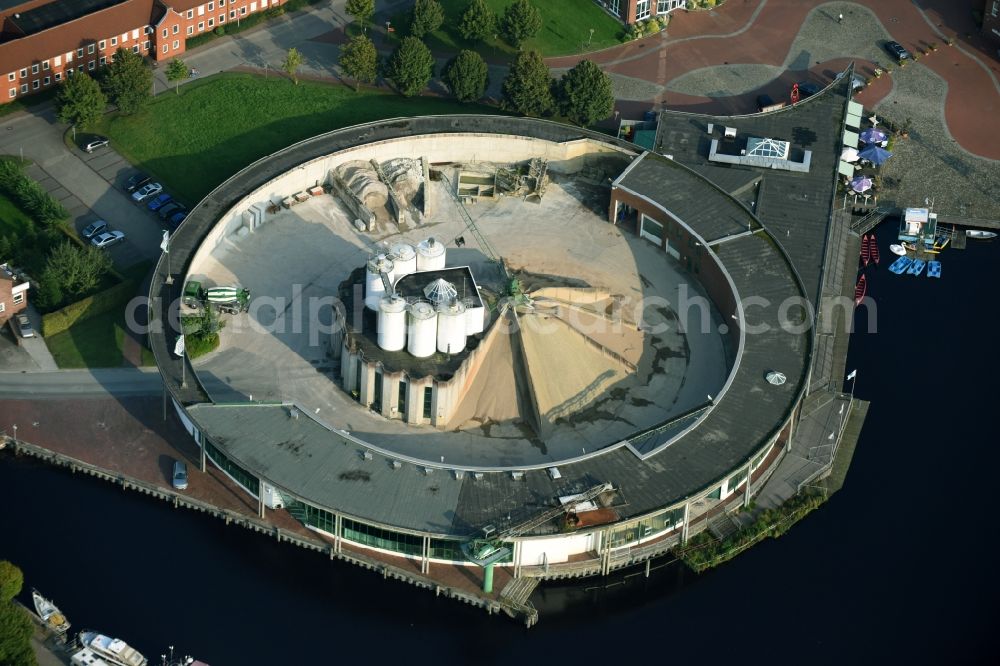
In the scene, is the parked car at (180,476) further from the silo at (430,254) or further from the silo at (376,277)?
the silo at (430,254)

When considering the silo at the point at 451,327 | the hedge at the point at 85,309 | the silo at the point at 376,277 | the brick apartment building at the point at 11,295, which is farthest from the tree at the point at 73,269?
the silo at the point at 451,327

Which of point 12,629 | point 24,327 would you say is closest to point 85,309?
point 24,327

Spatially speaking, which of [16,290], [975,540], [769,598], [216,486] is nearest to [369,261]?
[216,486]

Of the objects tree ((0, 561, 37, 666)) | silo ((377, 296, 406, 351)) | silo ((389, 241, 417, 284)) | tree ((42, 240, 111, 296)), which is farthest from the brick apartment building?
tree ((0, 561, 37, 666))

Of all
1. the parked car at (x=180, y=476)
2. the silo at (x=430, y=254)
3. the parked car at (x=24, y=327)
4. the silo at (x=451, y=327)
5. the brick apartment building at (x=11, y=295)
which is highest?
the silo at (x=430, y=254)

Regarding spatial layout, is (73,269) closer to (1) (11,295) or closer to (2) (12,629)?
(1) (11,295)

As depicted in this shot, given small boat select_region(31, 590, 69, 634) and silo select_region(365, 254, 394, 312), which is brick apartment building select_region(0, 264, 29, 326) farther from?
small boat select_region(31, 590, 69, 634)
